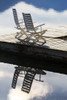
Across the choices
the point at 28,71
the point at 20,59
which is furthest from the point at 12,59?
the point at 28,71

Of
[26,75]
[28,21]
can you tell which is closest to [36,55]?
[28,21]

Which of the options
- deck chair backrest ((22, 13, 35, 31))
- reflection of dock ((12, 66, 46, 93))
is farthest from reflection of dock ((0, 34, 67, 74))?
reflection of dock ((12, 66, 46, 93))

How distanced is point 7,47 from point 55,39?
249 cm

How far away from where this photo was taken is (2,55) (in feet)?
25.0

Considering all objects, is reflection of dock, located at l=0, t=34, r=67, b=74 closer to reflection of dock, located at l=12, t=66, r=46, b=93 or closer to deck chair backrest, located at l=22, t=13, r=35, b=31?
deck chair backrest, located at l=22, t=13, r=35, b=31

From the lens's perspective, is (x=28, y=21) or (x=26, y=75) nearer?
(x=28, y=21)

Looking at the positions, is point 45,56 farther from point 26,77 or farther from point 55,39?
point 26,77

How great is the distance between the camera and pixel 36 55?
6.95 m

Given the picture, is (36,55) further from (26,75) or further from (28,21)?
(26,75)

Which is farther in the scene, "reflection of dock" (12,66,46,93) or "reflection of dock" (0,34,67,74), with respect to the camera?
"reflection of dock" (12,66,46,93)

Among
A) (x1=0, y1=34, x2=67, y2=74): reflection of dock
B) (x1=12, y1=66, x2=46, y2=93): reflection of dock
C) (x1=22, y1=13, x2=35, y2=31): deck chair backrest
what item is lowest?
(x1=12, y1=66, x2=46, y2=93): reflection of dock

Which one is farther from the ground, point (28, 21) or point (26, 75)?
point (28, 21)

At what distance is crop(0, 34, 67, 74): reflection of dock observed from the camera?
21.7 feet

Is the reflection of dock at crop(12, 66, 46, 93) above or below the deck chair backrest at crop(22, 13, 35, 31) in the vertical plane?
below
